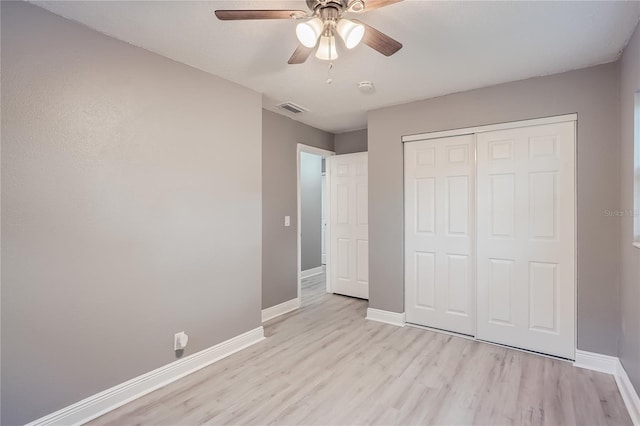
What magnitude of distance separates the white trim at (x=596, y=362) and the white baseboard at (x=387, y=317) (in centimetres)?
152

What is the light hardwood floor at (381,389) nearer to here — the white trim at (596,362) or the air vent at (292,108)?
the white trim at (596,362)

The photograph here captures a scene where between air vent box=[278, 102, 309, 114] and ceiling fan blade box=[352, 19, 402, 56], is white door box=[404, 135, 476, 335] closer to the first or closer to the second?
air vent box=[278, 102, 309, 114]

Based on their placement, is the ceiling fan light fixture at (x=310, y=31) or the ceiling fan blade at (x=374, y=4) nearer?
the ceiling fan blade at (x=374, y=4)

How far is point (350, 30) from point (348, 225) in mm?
3335

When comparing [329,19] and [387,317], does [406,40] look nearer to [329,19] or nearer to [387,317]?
[329,19]

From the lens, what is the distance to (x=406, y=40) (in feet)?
7.12

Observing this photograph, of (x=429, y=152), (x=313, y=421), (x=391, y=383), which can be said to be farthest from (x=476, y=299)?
(x=313, y=421)

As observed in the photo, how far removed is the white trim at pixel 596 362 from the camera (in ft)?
8.07

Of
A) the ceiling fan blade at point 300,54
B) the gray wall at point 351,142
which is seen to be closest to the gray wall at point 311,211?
the gray wall at point 351,142

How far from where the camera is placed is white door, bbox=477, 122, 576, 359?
2.68m

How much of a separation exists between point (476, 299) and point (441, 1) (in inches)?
102

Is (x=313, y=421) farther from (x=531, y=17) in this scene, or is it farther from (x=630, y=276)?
(x=531, y=17)

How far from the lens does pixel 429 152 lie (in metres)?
3.39

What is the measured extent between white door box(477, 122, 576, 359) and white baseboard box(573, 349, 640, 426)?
0.31 feet
